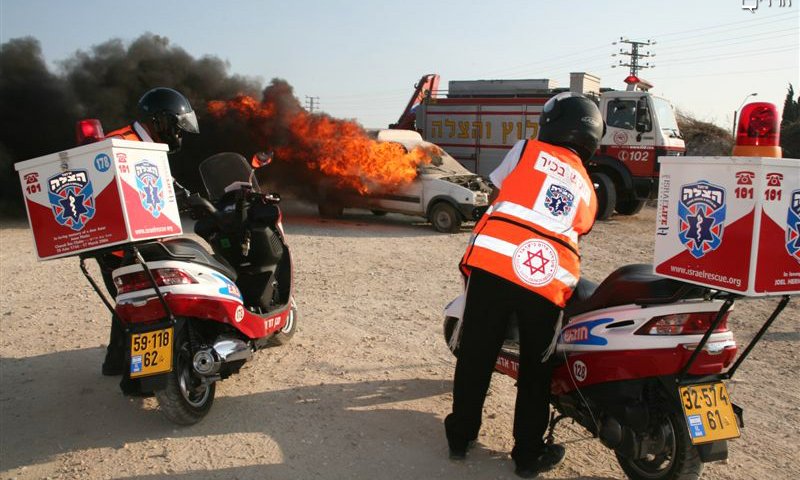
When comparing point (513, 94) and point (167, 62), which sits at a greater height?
point (167, 62)

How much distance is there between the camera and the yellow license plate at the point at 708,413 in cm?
309

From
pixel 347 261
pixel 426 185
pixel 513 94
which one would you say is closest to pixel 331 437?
pixel 347 261

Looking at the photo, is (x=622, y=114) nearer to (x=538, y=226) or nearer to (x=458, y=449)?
(x=538, y=226)

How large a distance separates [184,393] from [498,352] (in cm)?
200

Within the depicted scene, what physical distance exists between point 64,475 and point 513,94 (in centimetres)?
1684

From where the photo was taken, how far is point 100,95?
47.5 feet

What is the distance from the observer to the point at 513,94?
1861cm

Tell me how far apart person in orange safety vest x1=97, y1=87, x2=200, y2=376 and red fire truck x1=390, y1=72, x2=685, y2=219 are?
35.9 feet

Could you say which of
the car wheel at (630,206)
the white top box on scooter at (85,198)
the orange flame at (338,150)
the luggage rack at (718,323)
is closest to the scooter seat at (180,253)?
the white top box on scooter at (85,198)

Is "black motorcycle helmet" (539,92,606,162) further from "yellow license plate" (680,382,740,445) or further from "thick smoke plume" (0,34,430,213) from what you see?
"thick smoke plume" (0,34,430,213)

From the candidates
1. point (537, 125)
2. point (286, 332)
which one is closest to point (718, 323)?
point (286, 332)

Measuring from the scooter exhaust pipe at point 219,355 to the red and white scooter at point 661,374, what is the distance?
232 cm

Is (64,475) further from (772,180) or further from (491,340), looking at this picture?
(772,180)

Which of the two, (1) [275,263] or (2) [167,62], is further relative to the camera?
(2) [167,62]
